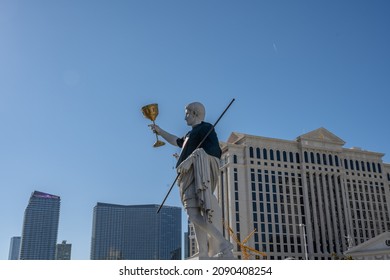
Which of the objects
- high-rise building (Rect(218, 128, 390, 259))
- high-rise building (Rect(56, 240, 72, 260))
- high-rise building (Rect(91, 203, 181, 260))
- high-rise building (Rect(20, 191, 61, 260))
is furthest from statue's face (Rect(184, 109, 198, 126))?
high-rise building (Rect(20, 191, 61, 260))

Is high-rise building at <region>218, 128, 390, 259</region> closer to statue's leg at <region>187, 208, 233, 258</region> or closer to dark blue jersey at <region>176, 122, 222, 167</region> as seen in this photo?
dark blue jersey at <region>176, 122, 222, 167</region>

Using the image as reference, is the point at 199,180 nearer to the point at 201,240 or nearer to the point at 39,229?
the point at 201,240

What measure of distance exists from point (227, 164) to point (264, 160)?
23.2 feet

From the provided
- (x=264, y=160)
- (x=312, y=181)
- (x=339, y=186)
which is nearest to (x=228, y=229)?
(x=264, y=160)

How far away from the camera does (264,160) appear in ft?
246

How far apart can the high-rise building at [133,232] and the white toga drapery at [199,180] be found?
6810 inches

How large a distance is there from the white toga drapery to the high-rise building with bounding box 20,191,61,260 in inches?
7698

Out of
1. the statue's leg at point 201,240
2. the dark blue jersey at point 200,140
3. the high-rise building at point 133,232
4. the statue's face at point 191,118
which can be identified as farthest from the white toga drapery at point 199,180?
the high-rise building at point 133,232

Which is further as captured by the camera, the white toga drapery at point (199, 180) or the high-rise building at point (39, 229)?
the high-rise building at point (39, 229)

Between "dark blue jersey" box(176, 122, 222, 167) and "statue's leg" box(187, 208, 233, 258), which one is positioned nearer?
"statue's leg" box(187, 208, 233, 258)

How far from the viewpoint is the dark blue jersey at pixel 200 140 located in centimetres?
998

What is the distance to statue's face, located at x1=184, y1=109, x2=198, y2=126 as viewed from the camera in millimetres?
10461

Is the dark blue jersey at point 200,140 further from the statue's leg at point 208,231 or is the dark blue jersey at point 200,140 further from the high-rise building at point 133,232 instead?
the high-rise building at point 133,232
